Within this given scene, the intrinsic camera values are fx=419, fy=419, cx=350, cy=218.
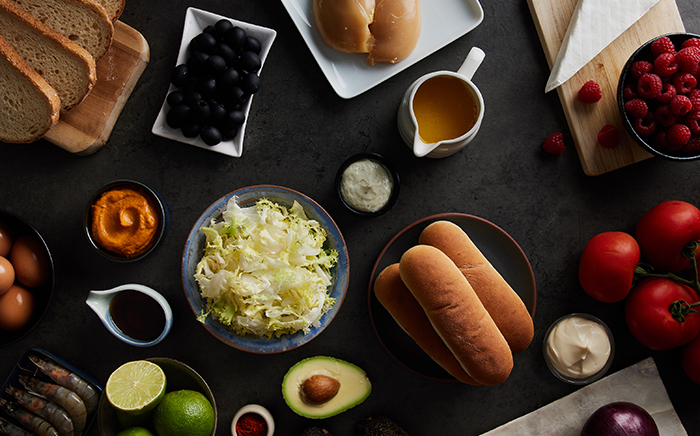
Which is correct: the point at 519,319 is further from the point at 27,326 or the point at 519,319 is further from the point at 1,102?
the point at 1,102

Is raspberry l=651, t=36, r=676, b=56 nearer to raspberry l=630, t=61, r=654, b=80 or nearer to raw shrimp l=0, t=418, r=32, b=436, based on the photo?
raspberry l=630, t=61, r=654, b=80

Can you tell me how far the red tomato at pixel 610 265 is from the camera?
5.25 ft

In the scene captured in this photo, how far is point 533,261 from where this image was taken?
5.77ft

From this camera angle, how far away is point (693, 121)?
1.50 metres

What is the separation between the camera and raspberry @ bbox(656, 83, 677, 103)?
1.51 m

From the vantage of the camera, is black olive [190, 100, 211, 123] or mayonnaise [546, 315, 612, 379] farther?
mayonnaise [546, 315, 612, 379]

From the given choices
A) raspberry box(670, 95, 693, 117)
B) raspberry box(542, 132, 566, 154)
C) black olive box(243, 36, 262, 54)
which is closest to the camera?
raspberry box(670, 95, 693, 117)

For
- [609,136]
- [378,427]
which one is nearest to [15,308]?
[378,427]

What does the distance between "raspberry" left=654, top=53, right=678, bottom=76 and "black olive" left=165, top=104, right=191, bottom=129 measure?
5.64 feet

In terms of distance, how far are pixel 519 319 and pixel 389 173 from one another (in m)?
0.71

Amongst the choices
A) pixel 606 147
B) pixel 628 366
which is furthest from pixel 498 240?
pixel 628 366

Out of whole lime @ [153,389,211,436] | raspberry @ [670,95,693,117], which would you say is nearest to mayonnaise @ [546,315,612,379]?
raspberry @ [670,95,693,117]

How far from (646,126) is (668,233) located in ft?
1.37

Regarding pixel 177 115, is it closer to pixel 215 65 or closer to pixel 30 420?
pixel 215 65
